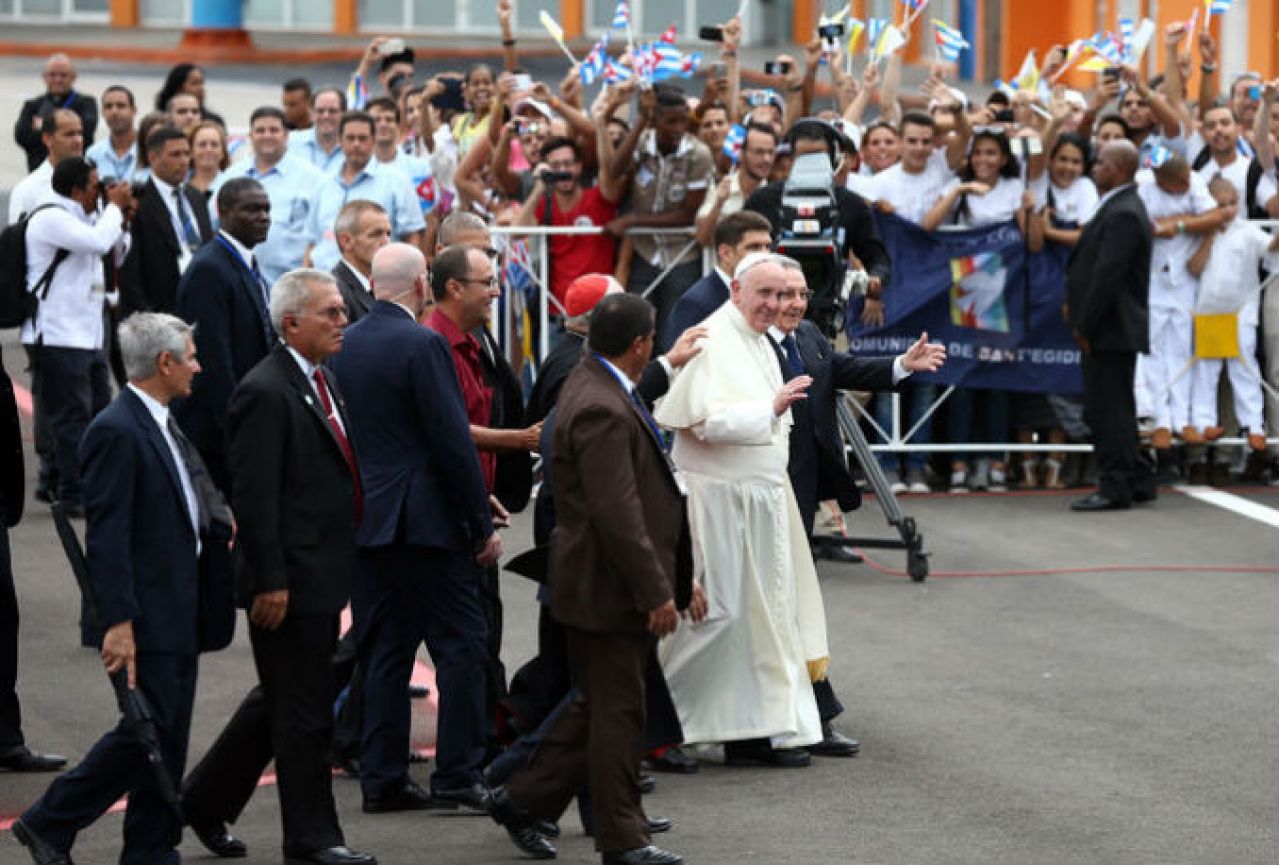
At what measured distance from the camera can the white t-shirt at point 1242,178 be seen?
15.8 meters

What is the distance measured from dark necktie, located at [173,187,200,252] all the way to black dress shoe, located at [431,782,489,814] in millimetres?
6034

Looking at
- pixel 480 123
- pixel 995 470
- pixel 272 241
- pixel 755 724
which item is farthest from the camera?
pixel 480 123

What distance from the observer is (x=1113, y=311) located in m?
14.6

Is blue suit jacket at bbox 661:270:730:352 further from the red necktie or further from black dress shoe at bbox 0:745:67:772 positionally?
black dress shoe at bbox 0:745:67:772

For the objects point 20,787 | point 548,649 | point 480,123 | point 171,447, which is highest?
point 480,123

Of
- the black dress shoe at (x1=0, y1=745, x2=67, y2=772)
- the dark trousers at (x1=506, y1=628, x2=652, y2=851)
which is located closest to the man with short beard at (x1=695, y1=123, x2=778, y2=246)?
the black dress shoe at (x1=0, y1=745, x2=67, y2=772)

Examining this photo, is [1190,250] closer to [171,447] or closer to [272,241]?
[272,241]

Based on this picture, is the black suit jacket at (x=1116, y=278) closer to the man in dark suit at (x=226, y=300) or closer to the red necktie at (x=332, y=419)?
the man in dark suit at (x=226, y=300)

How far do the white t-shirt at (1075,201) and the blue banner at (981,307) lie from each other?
21 cm

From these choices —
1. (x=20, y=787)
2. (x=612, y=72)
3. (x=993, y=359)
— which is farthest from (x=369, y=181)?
(x=20, y=787)

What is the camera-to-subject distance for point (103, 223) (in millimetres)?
13609

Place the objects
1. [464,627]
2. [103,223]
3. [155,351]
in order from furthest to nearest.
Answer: [103,223], [464,627], [155,351]

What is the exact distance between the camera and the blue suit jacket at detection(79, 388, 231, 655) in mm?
7711

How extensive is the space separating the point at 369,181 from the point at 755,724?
6.52 m
